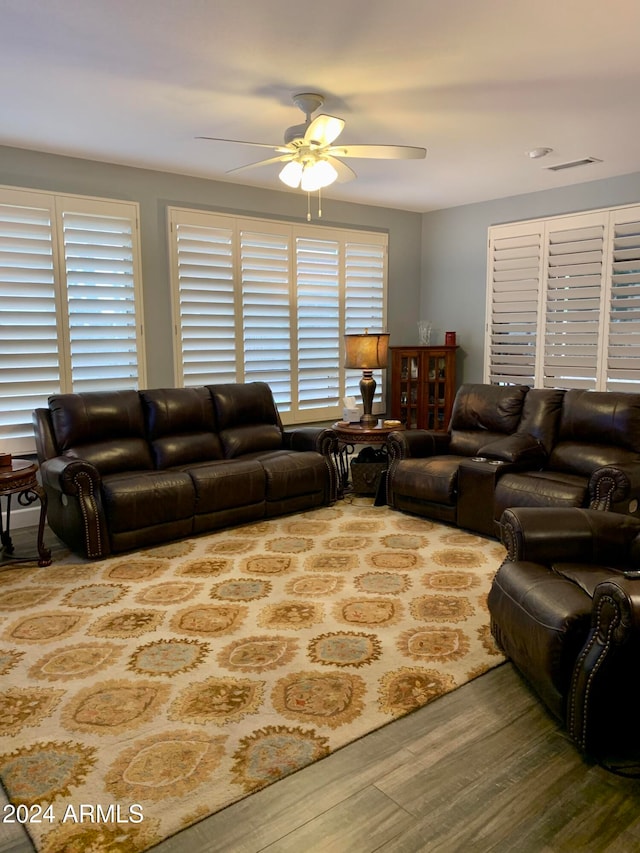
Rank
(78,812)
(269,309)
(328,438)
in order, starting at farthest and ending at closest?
(269,309)
(328,438)
(78,812)

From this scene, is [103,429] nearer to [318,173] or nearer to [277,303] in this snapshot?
[277,303]

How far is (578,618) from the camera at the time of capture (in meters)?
2.08

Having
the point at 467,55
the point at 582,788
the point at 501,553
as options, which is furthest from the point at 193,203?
the point at 582,788

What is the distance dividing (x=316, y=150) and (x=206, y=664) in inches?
109

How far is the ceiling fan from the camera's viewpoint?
3.21 metres

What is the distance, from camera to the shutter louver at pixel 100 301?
4629 mm

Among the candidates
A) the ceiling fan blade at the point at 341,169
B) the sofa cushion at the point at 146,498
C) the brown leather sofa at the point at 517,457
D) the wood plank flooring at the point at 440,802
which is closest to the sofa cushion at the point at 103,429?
the sofa cushion at the point at 146,498

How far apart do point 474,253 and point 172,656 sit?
5.14 meters

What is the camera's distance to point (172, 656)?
9.00 ft

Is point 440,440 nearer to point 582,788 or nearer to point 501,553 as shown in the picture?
point 501,553

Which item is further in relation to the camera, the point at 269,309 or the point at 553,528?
the point at 269,309

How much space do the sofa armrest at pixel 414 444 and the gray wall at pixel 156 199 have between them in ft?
6.47

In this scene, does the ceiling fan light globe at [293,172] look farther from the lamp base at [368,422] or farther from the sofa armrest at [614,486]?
the sofa armrest at [614,486]

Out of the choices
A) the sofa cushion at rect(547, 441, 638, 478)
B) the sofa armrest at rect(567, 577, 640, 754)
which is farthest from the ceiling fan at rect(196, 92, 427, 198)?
the sofa armrest at rect(567, 577, 640, 754)
